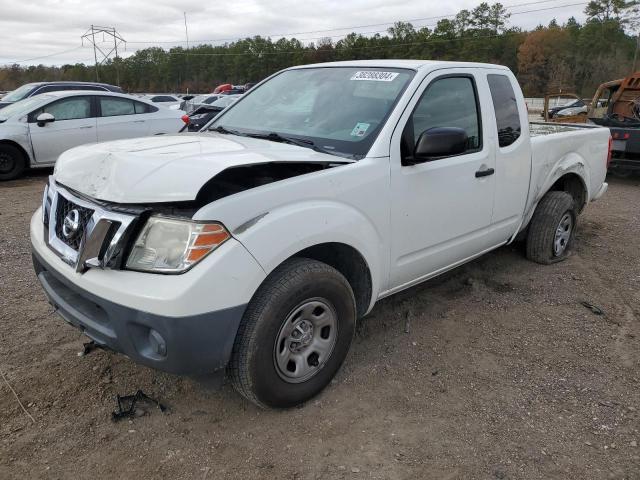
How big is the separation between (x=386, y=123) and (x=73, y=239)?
1.83 metres

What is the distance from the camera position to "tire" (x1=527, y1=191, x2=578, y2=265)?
4949 millimetres

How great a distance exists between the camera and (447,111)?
12.0 ft

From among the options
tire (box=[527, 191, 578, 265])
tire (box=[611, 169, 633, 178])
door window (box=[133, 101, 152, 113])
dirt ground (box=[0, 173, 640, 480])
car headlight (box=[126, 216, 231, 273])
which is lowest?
dirt ground (box=[0, 173, 640, 480])

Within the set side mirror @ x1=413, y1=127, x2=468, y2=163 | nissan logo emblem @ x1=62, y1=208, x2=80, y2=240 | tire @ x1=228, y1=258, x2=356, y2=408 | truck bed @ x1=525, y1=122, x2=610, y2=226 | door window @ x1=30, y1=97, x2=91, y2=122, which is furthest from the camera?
door window @ x1=30, y1=97, x2=91, y2=122

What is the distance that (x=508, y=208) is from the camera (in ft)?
14.1

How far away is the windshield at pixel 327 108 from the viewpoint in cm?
325

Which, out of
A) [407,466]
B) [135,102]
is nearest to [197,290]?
[407,466]

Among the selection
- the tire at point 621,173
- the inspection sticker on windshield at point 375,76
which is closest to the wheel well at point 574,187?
the inspection sticker on windshield at point 375,76

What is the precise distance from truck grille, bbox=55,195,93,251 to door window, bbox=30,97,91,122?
7489mm

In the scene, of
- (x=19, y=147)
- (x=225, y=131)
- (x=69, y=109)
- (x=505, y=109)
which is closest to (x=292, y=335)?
(x=225, y=131)

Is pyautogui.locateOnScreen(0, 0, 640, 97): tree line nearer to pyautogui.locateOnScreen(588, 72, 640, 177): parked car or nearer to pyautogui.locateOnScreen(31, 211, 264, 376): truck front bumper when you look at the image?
pyautogui.locateOnScreen(588, 72, 640, 177): parked car

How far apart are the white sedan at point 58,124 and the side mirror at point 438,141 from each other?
7918 millimetres

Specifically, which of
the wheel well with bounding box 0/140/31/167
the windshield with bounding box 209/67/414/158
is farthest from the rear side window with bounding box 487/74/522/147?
the wheel well with bounding box 0/140/31/167

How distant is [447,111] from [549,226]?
76.4 inches
